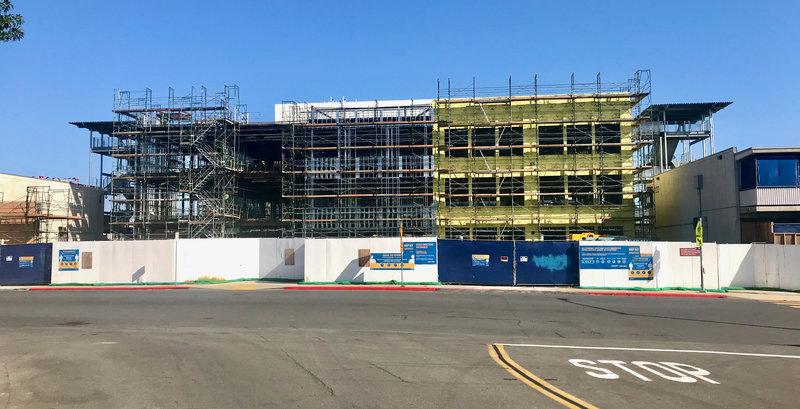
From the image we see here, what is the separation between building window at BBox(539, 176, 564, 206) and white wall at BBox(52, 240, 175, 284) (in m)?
26.7

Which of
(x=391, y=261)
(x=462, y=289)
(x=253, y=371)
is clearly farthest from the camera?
(x=391, y=261)

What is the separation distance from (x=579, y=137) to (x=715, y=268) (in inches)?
705

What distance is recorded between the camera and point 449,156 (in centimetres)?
4109

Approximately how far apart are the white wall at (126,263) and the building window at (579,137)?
96.4ft

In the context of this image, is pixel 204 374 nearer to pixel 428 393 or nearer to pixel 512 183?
pixel 428 393

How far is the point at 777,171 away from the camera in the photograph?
3209 cm

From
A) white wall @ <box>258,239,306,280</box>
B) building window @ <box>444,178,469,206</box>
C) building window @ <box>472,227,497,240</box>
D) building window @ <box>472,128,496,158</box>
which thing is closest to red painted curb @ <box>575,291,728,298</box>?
white wall @ <box>258,239,306,280</box>

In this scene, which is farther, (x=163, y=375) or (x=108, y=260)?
(x=108, y=260)

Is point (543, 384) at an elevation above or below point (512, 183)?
below

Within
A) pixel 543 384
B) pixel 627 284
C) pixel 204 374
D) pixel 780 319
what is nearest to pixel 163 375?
pixel 204 374

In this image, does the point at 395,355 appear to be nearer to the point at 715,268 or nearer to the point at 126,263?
the point at 715,268

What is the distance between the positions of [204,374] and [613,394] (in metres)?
6.40

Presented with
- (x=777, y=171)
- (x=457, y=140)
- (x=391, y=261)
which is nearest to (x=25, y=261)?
(x=391, y=261)

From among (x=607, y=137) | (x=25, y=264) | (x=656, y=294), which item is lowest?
(x=656, y=294)
